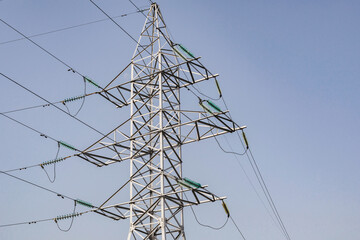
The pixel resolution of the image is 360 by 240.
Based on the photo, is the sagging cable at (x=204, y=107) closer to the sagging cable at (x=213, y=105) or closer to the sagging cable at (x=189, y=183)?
the sagging cable at (x=213, y=105)

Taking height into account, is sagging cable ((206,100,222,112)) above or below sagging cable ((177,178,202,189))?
above

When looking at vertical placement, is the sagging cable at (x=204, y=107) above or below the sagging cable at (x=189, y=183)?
above

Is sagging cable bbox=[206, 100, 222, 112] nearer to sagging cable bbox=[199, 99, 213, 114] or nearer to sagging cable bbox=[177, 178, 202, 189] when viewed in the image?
sagging cable bbox=[199, 99, 213, 114]

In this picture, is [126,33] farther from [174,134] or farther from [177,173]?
[177,173]

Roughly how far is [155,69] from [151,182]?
5.43 m

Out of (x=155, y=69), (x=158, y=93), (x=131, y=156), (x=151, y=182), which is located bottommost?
(x=151, y=182)

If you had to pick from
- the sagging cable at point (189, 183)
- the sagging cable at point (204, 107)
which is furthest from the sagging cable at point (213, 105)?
the sagging cable at point (189, 183)

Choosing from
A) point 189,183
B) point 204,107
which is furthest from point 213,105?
point 189,183

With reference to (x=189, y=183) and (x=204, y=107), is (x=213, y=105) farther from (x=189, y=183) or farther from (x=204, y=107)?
(x=189, y=183)

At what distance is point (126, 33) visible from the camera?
18.8m

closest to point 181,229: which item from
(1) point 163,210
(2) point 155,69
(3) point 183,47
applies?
(1) point 163,210

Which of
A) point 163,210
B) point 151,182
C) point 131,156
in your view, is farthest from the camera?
point 131,156

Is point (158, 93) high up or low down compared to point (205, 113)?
up

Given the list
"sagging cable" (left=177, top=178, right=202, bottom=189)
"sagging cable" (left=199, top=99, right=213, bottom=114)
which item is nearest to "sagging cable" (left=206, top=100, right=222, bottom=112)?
"sagging cable" (left=199, top=99, right=213, bottom=114)
